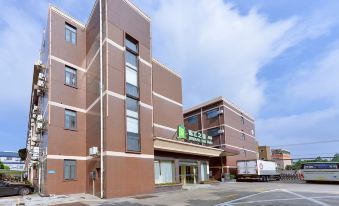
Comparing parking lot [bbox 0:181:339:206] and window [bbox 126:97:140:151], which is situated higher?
window [bbox 126:97:140:151]

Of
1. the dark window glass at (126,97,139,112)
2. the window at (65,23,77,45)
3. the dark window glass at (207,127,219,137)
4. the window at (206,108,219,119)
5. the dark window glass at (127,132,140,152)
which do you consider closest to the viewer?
the dark window glass at (127,132,140,152)

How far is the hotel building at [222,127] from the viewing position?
46469mm

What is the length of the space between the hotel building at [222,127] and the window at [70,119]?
1053 inches

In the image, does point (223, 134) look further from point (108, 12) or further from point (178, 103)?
point (108, 12)

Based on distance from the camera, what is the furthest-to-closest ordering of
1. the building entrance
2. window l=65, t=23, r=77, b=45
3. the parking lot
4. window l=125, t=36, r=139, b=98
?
the building entrance
window l=65, t=23, r=77, b=45
window l=125, t=36, r=139, b=98
the parking lot

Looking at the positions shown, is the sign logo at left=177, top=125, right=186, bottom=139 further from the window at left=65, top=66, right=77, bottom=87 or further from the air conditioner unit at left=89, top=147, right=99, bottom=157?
the window at left=65, top=66, right=77, bottom=87

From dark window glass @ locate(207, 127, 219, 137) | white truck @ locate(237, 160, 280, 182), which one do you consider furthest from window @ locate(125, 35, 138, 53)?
dark window glass @ locate(207, 127, 219, 137)

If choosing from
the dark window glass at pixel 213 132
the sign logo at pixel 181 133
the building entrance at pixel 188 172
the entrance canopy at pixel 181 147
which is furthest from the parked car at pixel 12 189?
the dark window glass at pixel 213 132

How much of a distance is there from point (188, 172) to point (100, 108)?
1495cm

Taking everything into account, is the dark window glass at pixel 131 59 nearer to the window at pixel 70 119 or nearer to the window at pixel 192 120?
the window at pixel 70 119

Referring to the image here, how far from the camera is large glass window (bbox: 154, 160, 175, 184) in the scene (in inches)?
1064

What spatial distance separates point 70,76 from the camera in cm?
2536

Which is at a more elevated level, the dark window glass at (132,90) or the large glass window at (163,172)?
the dark window glass at (132,90)

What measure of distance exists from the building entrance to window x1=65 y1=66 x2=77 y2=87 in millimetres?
13086
